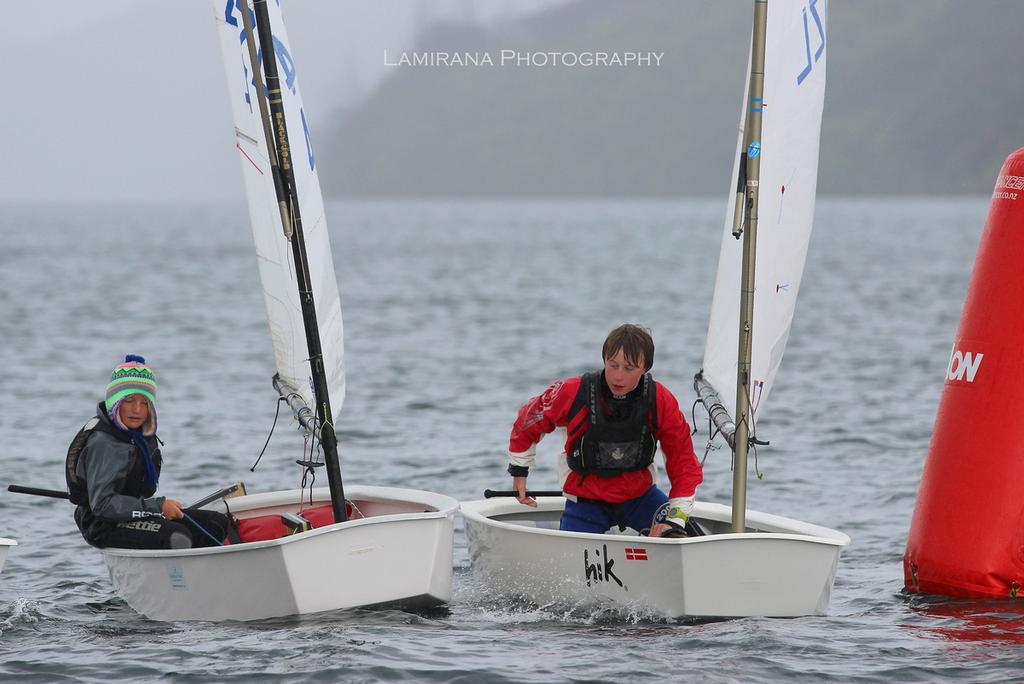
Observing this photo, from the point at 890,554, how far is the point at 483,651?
3616 mm

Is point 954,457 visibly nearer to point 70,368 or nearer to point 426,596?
point 426,596

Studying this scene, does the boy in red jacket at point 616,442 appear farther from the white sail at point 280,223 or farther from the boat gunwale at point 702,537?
the white sail at point 280,223

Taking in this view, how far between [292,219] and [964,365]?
339cm

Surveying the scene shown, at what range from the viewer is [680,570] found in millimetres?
6492

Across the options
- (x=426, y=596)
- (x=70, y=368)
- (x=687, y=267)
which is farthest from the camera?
(x=687, y=267)

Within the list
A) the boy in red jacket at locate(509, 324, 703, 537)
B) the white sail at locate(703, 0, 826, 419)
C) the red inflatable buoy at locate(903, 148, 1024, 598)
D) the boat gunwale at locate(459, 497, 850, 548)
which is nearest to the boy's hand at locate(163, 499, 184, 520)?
the boat gunwale at locate(459, 497, 850, 548)

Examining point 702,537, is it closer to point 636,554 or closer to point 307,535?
point 636,554

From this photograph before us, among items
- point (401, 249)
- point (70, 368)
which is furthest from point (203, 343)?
point (401, 249)

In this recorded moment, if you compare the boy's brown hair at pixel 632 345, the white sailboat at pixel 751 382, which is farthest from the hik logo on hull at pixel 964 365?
the boy's brown hair at pixel 632 345

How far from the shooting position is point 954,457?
7.22 metres

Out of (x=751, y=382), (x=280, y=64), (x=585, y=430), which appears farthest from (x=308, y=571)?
(x=280, y=64)

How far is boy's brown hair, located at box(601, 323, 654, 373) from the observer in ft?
21.5

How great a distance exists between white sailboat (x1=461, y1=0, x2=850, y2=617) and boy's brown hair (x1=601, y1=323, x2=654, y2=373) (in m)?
0.49

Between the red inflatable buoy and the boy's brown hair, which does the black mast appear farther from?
the red inflatable buoy
